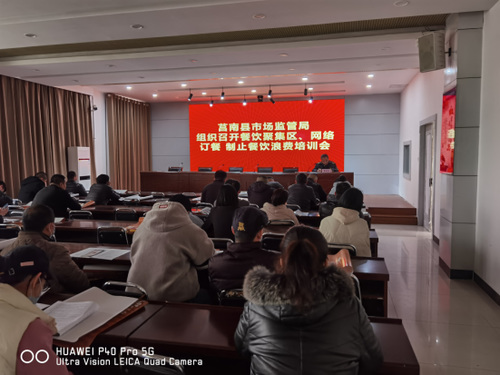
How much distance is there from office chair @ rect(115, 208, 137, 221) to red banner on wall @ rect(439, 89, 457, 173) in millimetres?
4028

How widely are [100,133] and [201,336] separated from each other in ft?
A: 33.1

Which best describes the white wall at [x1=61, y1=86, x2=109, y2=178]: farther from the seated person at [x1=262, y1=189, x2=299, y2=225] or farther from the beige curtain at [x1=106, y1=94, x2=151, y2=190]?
the seated person at [x1=262, y1=189, x2=299, y2=225]

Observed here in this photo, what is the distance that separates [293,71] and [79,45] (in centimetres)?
377

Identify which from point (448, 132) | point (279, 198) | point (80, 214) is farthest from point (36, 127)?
point (448, 132)

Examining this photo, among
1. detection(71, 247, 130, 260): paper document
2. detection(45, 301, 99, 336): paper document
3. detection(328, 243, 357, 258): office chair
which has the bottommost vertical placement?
detection(71, 247, 130, 260): paper document

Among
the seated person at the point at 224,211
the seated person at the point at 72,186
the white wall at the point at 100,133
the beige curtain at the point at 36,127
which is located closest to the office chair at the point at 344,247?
the seated person at the point at 224,211

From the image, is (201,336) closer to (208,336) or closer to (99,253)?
Result: (208,336)

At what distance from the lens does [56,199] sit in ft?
15.6

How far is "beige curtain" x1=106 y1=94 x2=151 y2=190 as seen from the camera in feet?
35.8

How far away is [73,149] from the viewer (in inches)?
364

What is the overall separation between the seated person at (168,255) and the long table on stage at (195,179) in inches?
277

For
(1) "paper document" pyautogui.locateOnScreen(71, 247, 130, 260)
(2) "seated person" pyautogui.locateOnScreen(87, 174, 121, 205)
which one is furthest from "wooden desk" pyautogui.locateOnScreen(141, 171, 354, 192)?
(1) "paper document" pyautogui.locateOnScreen(71, 247, 130, 260)

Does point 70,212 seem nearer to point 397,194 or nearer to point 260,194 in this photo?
point 260,194

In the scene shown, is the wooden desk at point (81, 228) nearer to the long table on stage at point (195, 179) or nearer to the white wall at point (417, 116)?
the white wall at point (417, 116)
